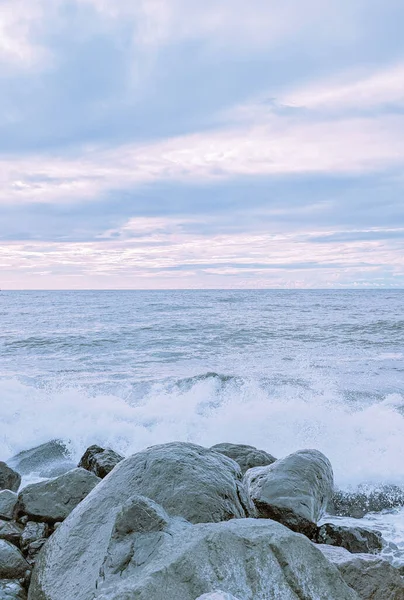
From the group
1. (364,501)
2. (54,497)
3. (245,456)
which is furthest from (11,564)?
(364,501)

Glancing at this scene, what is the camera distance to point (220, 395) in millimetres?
13203

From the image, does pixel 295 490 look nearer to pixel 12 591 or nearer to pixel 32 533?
pixel 32 533

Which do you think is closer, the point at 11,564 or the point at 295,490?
the point at 11,564

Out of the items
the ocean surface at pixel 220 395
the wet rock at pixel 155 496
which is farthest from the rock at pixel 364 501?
the wet rock at pixel 155 496

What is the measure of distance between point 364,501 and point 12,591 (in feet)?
16.1

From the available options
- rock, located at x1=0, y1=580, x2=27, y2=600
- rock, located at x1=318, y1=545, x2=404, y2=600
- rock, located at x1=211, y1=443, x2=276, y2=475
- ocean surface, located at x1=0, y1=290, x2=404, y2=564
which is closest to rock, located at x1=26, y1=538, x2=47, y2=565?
rock, located at x1=0, y1=580, x2=27, y2=600

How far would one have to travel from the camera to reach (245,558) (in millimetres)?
3240

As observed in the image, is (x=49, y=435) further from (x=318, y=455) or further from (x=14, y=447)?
(x=318, y=455)

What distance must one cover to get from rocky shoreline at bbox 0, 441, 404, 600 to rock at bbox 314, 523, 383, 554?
1cm

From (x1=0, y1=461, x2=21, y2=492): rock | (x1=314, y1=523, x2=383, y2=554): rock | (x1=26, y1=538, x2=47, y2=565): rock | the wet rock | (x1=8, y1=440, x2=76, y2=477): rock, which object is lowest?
(x1=8, y1=440, x2=76, y2=477): rock

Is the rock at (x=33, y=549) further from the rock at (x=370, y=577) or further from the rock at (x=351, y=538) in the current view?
the rock at (x=351, y=538)

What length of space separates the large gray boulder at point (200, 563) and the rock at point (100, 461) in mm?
3354

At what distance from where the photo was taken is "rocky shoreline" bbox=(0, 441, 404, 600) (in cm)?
316

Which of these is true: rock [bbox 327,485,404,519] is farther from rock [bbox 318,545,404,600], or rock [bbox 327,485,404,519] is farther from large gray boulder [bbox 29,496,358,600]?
large gray boulder [bbox 29,496,358,600]
